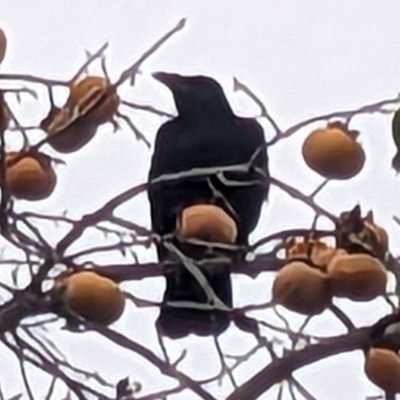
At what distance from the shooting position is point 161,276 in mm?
376

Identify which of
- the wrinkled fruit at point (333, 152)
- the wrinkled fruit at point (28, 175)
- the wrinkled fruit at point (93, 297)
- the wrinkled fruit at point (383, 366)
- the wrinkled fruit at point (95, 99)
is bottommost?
the wrinkled fruit at point (383, 366)

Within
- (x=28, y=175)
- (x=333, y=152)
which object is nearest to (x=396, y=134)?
(x=333, y=152)

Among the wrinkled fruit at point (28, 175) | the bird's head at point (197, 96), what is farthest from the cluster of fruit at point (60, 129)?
the bird's head at point (197, 96)

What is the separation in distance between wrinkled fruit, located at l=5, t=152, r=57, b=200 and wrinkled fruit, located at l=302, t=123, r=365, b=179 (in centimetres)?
9

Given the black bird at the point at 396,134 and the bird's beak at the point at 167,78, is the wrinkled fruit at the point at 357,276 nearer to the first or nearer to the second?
the black bird at the point at 396,134

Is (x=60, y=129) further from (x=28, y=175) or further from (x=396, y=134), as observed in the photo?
(x=396, y=134)

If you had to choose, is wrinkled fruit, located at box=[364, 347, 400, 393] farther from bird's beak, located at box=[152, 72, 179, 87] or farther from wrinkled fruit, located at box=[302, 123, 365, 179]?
bird's beak, located at box=[152, 72, 179, 87]

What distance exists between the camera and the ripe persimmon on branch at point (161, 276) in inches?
14.4

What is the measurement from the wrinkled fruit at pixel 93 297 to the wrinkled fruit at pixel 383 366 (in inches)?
3.2

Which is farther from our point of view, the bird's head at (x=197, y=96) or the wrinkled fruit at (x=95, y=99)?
the bird's head at (x=197, y=96)

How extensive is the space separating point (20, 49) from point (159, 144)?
69 mm

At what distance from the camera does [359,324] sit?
38 centimetres

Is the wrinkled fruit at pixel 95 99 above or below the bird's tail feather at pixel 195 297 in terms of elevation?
above

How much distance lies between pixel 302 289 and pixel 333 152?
0.20ft
